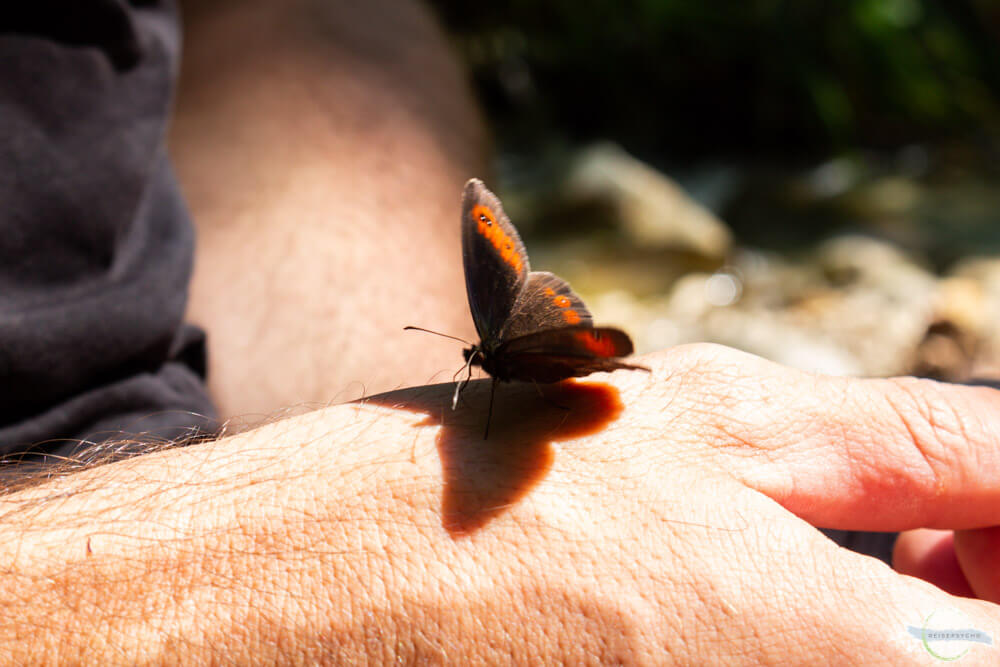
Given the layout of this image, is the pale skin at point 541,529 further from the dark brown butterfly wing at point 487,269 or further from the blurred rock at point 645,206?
the blurred rock at point 645,206

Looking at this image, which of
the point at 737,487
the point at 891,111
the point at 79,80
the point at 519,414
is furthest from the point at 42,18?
the point at 891,111

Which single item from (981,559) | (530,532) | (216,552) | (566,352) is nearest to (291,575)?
(216,552)

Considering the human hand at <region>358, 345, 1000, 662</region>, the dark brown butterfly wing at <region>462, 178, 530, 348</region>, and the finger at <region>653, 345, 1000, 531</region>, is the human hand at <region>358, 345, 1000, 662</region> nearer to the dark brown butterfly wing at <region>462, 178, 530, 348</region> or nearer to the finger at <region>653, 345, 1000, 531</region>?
the finger at <region>653, 345, 1000, 531</region>

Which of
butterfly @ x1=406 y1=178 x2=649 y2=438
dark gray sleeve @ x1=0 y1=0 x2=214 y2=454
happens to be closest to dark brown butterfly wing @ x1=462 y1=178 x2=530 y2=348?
butterfly @ x1=406 y1=178 x2=649 y2=438

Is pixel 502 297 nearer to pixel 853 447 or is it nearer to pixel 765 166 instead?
pixel 853 447

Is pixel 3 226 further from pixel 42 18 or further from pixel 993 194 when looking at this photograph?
pixel 993 194
